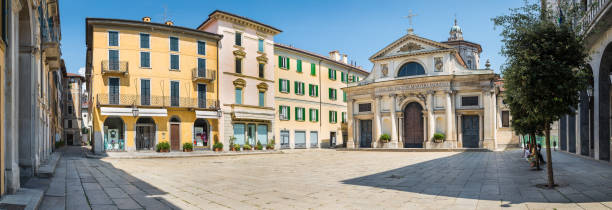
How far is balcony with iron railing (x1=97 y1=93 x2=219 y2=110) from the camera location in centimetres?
2847

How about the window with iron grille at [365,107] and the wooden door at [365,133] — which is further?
the wooden door at [365,133]

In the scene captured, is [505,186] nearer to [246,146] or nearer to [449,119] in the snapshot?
[246,146]

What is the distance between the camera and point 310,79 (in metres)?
45.2

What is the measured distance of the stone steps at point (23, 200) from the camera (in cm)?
627

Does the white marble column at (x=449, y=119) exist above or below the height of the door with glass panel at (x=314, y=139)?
above

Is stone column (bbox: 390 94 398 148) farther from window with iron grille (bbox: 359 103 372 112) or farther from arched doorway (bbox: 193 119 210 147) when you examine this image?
arched doorway (bbox: 193 119 210 147)

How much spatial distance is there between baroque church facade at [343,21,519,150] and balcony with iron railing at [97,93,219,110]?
1788 centimetres

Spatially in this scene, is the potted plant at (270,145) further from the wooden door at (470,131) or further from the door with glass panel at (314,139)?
the wooden door at (470,131)

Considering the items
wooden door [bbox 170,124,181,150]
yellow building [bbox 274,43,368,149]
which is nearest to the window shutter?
yellow building [bbox 274,43,368,149]

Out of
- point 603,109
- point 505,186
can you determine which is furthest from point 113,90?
point 603,109

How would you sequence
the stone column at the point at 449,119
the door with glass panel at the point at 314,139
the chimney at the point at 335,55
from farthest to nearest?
the chimney at the point at 335,55, the door with glass panel at the point at 314,139, the stone column at the point at 449,119

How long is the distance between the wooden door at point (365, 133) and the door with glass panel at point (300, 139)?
6.33 meters

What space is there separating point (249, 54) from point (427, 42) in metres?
17.9

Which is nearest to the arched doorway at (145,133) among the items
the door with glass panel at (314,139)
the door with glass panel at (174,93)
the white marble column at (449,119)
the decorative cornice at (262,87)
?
the door with glass panel at (174,93)
